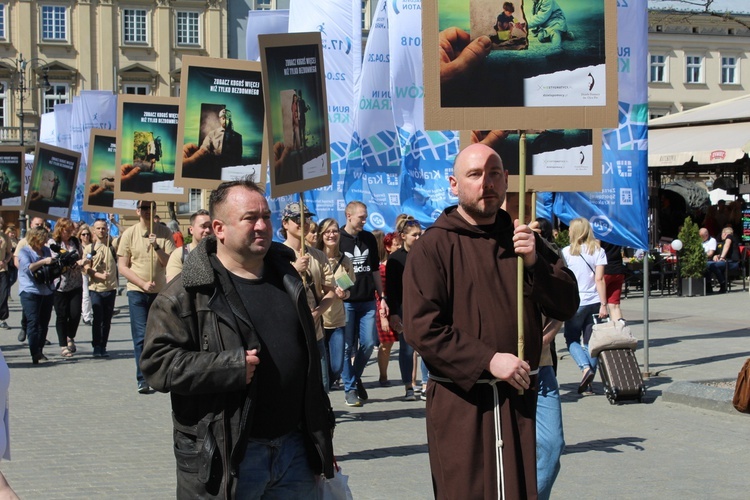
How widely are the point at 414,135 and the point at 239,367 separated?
12574 mm

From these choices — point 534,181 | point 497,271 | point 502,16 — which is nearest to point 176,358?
point 497,271

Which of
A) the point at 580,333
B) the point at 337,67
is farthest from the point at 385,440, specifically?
the point at 337,67

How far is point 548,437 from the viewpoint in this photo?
538 cm

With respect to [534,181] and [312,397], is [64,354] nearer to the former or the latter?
[534,181]

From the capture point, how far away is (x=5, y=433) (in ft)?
10.2

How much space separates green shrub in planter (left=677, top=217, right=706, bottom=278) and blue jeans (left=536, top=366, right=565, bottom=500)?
17.0 m

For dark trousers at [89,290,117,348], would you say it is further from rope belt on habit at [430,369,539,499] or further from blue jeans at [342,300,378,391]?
rope belt on habit at [430,369,539,499]

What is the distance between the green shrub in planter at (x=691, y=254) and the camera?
21703 millimetres

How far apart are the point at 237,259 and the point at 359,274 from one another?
21.8 ft

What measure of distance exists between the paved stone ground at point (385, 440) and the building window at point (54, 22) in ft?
176

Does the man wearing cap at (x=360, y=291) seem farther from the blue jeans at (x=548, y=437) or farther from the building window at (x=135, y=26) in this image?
the building window at (x=135, y=26)

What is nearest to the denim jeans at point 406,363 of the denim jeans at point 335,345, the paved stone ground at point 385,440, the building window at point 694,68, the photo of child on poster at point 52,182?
the paved stone ground at point 385,440

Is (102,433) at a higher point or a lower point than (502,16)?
lower

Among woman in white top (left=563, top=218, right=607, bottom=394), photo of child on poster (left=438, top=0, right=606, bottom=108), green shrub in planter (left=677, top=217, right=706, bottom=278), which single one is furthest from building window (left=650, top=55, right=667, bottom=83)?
photo of child on poster (left=438, top=0, right=606, bottom=108)
